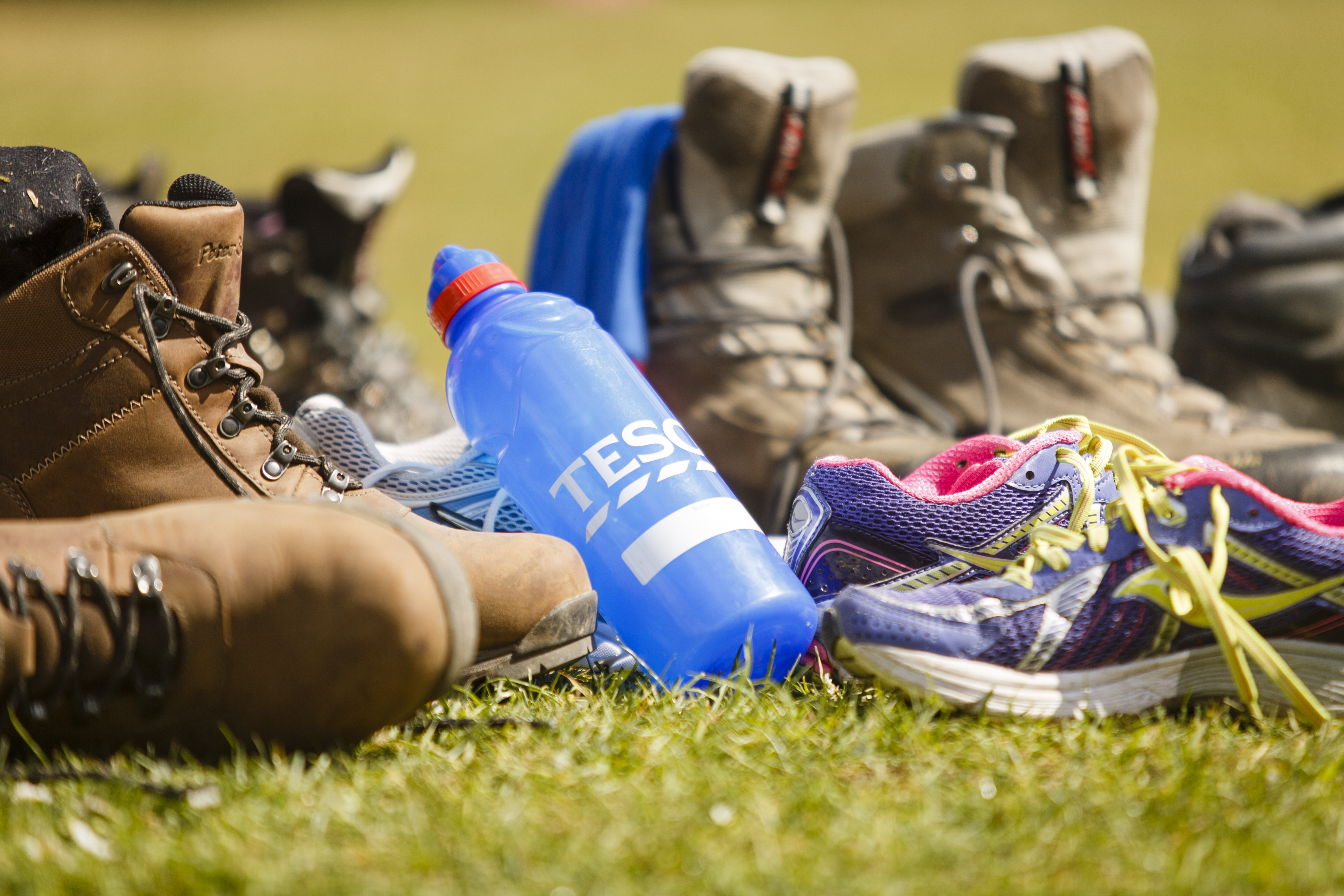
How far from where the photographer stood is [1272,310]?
2498 mm

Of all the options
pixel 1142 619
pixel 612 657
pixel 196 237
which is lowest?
pixel 612 657

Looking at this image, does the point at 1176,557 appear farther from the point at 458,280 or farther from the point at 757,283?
the point at 757,283

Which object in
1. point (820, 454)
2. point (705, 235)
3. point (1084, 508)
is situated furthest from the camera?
point (705, 235)

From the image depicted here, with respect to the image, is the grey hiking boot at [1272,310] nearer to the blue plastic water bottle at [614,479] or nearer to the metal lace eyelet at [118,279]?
the blue plastic water bottle at [614,479]

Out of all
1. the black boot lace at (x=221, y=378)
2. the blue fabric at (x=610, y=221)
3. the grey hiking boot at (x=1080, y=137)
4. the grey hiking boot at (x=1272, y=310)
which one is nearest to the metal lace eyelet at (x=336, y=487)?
the black boot lace at (x=221, y=378)

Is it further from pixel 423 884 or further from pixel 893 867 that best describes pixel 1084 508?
pixel 423 884

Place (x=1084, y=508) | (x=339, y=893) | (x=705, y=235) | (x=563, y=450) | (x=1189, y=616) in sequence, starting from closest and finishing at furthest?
(x=339, y=893) → (x=1189, y=616) → (x=1084, y=508) → (x=563, y=450) → (x=705, y=235)

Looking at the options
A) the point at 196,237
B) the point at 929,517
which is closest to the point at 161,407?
the point at 196,237

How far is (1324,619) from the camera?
1.14 m

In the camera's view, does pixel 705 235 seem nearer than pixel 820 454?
No

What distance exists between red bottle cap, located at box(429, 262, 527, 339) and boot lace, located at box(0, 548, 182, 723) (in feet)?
2.15

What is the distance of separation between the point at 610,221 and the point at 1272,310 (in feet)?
5.78

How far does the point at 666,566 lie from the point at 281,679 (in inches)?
19.0

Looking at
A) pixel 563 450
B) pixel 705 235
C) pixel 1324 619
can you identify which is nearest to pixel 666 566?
pixel 563 450
